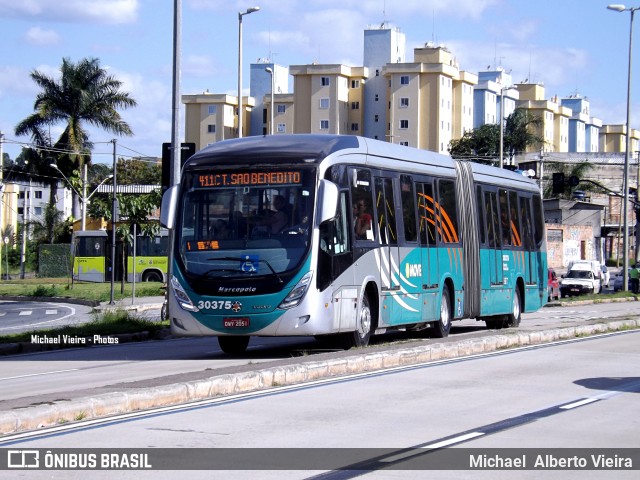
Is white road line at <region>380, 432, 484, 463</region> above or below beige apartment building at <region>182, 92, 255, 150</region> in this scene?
below

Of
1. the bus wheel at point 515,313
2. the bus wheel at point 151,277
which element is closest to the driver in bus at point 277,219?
the bus wheel at point 515,313

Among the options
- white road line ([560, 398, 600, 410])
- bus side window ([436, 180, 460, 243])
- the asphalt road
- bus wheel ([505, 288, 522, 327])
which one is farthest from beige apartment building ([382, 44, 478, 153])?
white road line ([560, 398, 600, 410])

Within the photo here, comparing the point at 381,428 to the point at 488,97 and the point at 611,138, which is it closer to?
the point at 488,97

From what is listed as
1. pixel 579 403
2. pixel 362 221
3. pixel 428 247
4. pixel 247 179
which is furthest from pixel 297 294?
pixel 579 403

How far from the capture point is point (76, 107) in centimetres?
7475

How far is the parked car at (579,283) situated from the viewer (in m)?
55.8

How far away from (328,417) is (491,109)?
459 ft

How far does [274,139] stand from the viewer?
1836 cm

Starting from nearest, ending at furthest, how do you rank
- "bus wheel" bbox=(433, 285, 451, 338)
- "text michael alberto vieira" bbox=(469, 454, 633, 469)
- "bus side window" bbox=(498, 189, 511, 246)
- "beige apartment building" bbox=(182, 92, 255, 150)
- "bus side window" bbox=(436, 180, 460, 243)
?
"text michael alberto vieira" bbox=(469, 454, 633, 469) < "bus wheel" bbox=(433, 285, 451, 338) < "bus side window" bbox=(436, 180, 460, 243) < "bus side window" bbox=(498, 189, 511, 246) < "beige apartment building" bbox=(182, 92, 255, 150)

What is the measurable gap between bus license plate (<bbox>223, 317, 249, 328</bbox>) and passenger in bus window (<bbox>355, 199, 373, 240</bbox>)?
2.58m

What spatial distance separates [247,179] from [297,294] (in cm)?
203

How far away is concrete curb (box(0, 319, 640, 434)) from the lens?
1027cm

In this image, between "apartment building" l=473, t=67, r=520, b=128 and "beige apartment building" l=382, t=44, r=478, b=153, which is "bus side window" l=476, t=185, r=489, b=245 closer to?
"beige apartment building" l=382, t=44, r=478, b=153

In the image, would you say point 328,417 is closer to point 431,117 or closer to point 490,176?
point 490,176
